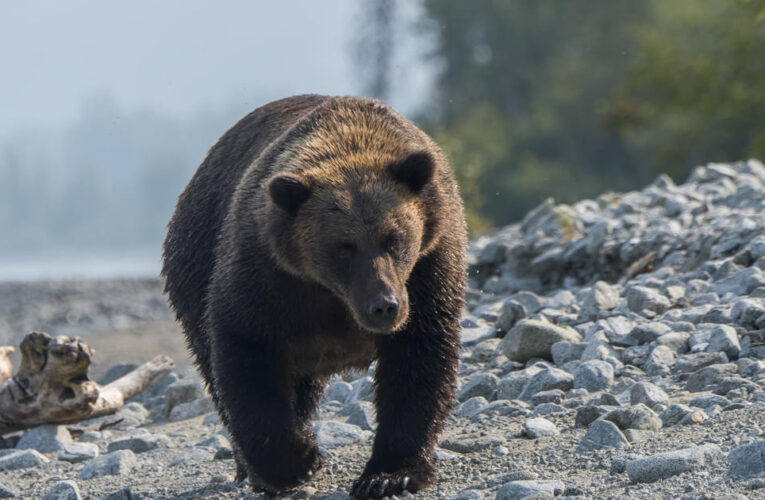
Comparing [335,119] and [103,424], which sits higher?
[335,119]

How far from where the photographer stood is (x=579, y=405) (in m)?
5.49

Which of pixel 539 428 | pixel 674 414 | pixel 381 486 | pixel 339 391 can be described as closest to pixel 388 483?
pixel 381 486

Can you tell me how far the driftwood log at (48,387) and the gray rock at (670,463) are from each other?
11.8ft

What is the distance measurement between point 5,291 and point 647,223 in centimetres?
1535

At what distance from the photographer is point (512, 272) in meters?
10.6

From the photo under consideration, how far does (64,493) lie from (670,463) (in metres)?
2.75

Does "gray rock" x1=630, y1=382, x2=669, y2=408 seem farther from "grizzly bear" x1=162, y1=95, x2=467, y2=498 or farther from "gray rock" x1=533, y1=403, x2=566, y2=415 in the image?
"grizzly bear" x1=162, y1=95, x2=467, y2=498

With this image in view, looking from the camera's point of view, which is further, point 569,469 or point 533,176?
point 533,176

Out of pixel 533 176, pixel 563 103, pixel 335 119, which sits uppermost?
pixel 563 103

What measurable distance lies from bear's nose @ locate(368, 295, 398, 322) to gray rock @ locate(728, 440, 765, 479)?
137 centimetres

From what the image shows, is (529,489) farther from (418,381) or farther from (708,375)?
(708,375)

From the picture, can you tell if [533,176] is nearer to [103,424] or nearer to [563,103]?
[563,103]

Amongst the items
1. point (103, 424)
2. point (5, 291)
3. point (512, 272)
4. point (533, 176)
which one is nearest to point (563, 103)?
point (533, 176)

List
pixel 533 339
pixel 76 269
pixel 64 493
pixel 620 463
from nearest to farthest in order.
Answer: pixel 620 463 < pixel 64 493 < pixel 533 339 < pixel 76 269
